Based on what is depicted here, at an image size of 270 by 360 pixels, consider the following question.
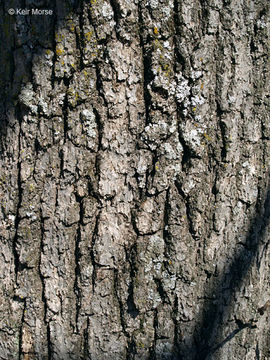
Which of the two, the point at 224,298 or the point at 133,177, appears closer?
the point at 133,177

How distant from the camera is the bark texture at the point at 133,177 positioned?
1411 millimetres

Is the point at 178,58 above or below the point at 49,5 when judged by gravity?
below

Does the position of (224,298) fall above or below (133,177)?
below

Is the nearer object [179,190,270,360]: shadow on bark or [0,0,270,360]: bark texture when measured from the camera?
[0,0,270,360]: bark texture

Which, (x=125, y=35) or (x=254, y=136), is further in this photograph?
(x=254, y=136)

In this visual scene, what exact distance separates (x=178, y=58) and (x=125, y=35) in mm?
201

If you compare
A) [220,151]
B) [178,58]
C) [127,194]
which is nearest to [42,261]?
[127,194]

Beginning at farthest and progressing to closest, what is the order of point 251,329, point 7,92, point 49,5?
point 251,329, point 7,92, point 49,5

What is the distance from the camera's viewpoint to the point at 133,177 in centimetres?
147

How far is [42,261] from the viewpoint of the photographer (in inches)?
60.2

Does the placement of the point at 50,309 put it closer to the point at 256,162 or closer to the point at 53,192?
the point at 53,192

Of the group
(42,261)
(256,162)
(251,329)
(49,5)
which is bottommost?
(251,329)

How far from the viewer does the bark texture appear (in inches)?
55.6

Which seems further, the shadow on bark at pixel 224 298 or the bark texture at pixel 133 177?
the shadow on bark at pixel 224 298
